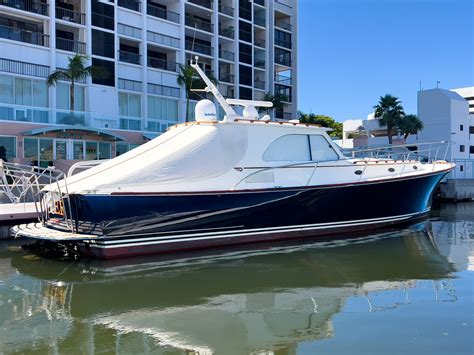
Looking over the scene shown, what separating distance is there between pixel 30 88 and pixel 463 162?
101 ft

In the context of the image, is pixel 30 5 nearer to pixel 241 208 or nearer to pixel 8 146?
pixel 8 146

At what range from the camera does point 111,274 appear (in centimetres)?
966

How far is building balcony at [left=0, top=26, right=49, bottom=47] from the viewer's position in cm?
2925

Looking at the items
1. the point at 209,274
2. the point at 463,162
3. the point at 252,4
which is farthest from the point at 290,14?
the point at 209,274

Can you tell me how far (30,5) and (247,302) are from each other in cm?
2936

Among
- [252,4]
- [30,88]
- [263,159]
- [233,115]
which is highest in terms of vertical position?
[252,4]

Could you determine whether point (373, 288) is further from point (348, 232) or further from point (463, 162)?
point (463, 162)

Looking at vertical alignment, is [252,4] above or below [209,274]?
above

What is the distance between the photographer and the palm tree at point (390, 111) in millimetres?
44250

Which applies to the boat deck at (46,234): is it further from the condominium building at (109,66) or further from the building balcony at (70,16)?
the building balcony at (70,16)

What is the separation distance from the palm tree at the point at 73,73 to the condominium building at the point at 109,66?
89 centimetres

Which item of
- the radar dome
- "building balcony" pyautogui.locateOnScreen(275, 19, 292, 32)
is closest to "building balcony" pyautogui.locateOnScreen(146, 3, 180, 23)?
"building balcony" pyautogui.locateOnScreen(275, 19, 292, 32)

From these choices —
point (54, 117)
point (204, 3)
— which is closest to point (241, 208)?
point (54, 117)

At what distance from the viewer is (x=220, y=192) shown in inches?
458
